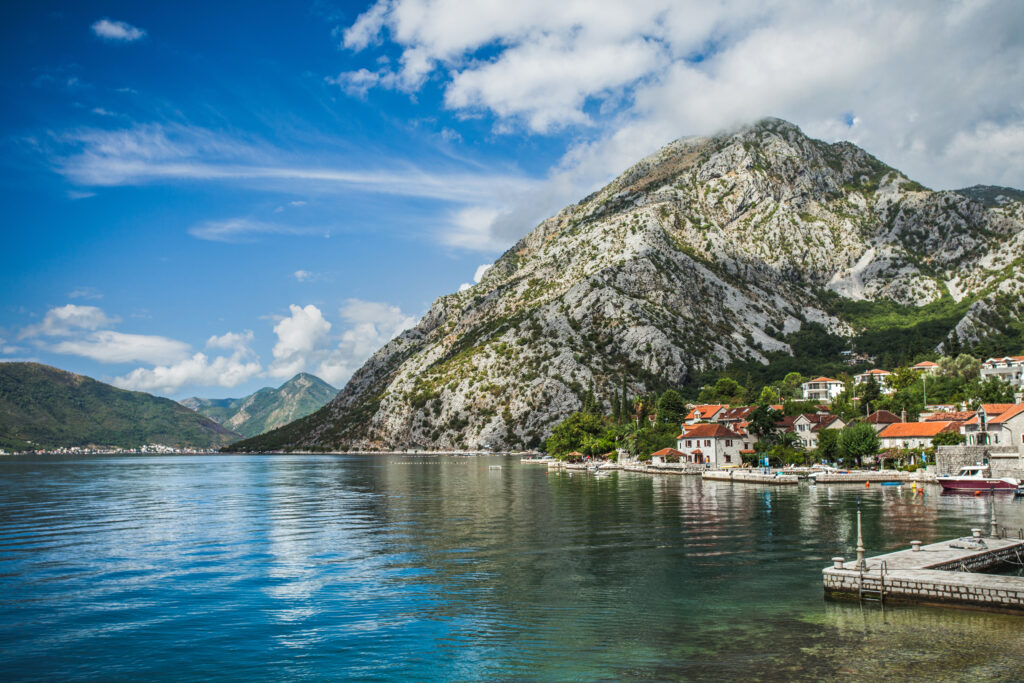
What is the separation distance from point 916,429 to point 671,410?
5995 cm

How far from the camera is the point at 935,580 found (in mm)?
28062

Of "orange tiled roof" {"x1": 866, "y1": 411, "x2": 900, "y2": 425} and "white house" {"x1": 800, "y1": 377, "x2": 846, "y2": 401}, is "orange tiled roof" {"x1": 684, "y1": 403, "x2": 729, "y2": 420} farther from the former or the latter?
"white house" {"x1": 800, "y1": 377, "x2": 846, "y2": 401}

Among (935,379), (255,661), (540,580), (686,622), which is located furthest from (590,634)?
(935,379)

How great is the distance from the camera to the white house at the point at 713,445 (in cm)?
12400

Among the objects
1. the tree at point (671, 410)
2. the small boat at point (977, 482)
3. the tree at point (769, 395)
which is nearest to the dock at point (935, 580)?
the small boat at point (977, 482)

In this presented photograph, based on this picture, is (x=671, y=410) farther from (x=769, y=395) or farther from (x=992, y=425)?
(x=992, y=425)

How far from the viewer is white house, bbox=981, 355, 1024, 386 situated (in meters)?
162

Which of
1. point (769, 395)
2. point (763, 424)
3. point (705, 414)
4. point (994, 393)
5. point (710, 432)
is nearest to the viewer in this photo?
point (994, 393)

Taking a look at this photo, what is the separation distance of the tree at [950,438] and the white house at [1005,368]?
82118mm

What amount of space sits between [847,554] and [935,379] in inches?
5892

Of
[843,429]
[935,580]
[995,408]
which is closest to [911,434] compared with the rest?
[843,429]

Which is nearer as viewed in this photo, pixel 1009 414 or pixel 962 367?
pixel 1009 414

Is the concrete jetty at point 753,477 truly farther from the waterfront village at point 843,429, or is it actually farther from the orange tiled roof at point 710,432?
the orange tiled roof at point 710,432

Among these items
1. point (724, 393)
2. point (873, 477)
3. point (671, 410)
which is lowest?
point (873, 477)
